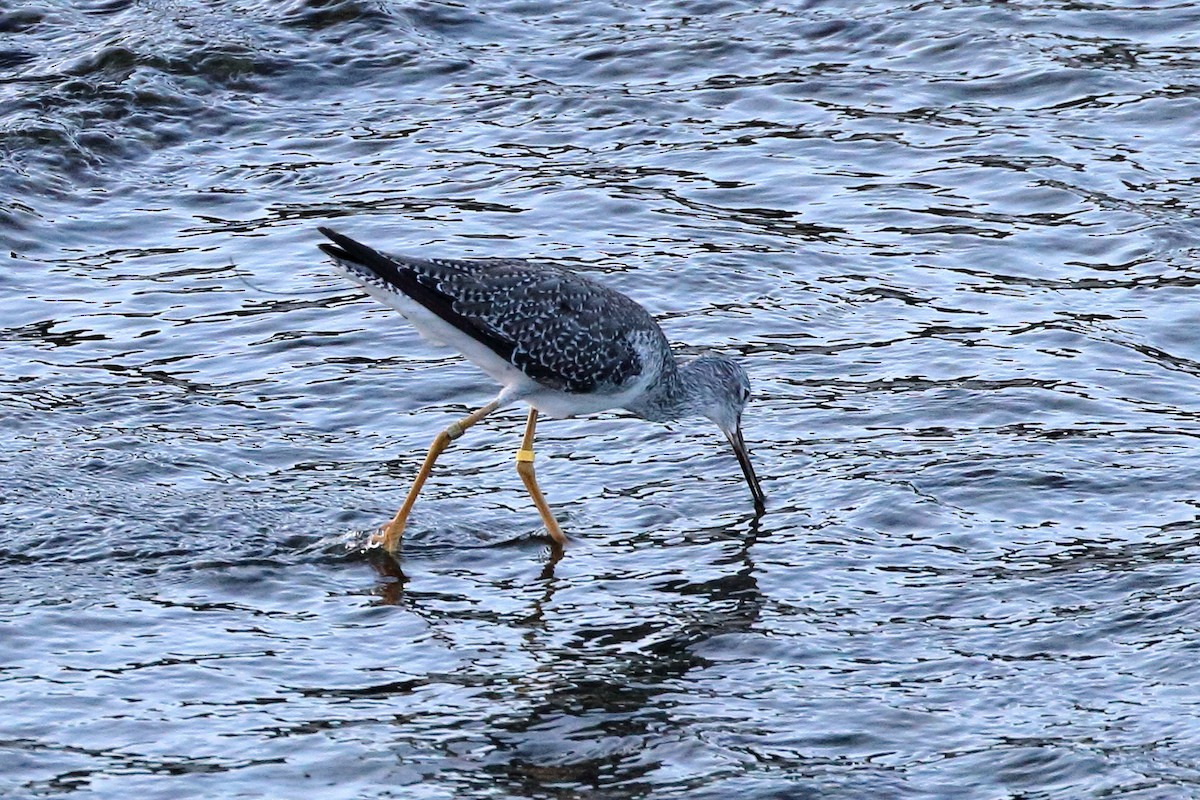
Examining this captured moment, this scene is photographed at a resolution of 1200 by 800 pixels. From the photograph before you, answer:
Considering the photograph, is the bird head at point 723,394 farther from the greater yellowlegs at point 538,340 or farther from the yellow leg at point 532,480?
the yellow leg at point 532,480

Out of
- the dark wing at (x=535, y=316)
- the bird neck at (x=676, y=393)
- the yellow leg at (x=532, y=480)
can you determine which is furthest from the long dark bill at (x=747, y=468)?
the yellow leg at (x=532, y=480)

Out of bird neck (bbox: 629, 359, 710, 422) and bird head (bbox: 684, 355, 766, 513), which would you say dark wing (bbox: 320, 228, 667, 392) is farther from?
bird head (bbox: 684, 355, 766, 513)

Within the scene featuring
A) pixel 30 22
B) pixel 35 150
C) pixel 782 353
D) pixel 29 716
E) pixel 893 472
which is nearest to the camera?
pixel 29 716

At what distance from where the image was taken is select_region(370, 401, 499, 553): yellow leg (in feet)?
29.8

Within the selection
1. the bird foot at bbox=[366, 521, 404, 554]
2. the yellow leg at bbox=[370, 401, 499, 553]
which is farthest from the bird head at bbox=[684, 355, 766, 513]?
the bird foot at bbox=[366, 521, 404, 554]

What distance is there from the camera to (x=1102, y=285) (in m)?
12.0

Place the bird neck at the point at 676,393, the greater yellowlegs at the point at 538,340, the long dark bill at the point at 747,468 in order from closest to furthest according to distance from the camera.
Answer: the greater yellowlegs at the point at 538,340, the long dark bill at the point at 747,468, the bird neck at the point at 676,393

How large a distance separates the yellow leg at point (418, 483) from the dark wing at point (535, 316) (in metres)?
0.42

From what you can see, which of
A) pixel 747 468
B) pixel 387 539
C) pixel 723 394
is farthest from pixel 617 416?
pixel 387 539

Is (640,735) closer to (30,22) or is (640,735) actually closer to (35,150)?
(35,150)

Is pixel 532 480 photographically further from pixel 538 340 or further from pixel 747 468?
pixel 747 468

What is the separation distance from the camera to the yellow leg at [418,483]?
908cm

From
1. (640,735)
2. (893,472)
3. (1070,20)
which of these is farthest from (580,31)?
(640,735)

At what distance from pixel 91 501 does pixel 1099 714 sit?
16.4 ft
